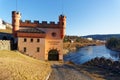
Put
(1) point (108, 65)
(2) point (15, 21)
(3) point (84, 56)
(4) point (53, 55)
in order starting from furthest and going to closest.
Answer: (3) point (84, 56), (4) point (53, 55), (1) point (108, 65), (2) point (15, 21)

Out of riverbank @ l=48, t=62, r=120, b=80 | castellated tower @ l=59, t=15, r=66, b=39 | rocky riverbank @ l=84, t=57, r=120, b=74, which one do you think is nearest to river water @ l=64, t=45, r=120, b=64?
rocky riverbank @ l=84, t=57, r=120, b=74

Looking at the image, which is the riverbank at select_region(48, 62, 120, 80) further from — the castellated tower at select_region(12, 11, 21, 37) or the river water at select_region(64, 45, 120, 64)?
the river water at select_region(64, 45, 120, 64)

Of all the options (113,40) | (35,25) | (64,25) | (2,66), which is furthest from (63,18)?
(113,40)

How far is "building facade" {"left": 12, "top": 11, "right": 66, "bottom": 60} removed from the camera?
51.1 meters

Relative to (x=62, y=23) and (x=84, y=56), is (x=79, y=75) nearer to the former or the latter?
(x=62, y=23)

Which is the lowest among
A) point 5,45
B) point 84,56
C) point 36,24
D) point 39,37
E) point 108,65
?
point 84,56

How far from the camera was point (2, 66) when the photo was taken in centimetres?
2802

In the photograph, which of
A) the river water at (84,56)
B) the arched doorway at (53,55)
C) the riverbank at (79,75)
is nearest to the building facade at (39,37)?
the arched doorway at (53,55)

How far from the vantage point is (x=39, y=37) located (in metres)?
51.8

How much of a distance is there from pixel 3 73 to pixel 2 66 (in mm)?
2933

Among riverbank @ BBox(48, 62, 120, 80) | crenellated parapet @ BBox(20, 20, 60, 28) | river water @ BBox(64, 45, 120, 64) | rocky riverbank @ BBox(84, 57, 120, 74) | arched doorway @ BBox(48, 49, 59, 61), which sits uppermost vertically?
crenellated parapet @ BBox(20, 20, 60, 28)

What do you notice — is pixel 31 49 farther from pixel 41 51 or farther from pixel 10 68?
pixel 10 68

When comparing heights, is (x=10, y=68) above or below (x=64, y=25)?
below

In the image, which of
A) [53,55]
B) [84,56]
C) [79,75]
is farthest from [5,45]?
[84,56]
